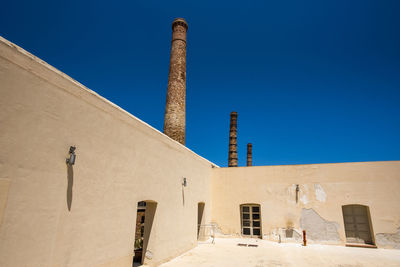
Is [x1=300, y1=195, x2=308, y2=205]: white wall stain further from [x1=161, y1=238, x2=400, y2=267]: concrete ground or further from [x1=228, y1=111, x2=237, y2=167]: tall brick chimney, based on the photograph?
[x1=228, y1=111, x2=237, y2=167]: tall brick chimney

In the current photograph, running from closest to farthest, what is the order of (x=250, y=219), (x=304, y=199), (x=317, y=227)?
(x=317, y=227) → (x=304, y=199) → (x=250, y=219)

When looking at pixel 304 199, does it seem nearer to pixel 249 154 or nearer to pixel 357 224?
pixel 357 224

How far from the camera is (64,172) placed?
13.0ft

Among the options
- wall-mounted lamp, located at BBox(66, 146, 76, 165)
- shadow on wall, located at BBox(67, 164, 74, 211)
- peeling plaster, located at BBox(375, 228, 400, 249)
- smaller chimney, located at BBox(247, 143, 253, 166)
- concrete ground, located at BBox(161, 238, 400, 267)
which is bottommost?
concrete ground, located at BBox(161, 238, 400, 267)

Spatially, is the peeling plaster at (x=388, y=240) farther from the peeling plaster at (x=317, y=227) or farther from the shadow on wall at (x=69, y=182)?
the shadow on wall at (x=69, y=182)

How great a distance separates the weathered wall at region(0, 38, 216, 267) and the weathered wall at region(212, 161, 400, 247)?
5883 mm

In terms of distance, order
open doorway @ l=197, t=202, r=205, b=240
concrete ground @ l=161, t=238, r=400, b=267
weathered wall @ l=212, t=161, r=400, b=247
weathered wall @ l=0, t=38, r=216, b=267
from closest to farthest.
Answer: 1. weathered wall @ l=0, t=38, r=216, b=267
2. concrete ground @ l=161, t=238, r=400, b=267
3. weathered wall @ l=212, t=161, r=400, b=247
4. open doorway @ l=197, t=202, r=205, b=240

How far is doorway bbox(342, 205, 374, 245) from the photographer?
980cm

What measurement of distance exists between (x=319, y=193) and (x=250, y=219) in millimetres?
3280

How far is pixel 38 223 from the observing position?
3500mm

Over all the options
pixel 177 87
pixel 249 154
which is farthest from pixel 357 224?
pixel 249 154

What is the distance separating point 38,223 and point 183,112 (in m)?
9.74

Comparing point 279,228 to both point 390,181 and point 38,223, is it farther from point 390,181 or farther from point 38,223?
point 38,223

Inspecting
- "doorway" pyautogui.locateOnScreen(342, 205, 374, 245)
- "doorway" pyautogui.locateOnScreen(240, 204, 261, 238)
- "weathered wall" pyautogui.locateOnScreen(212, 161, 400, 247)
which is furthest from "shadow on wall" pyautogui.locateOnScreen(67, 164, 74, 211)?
"doorway" pyautogui.locateOnScreen(342, 205, 374, 245)
